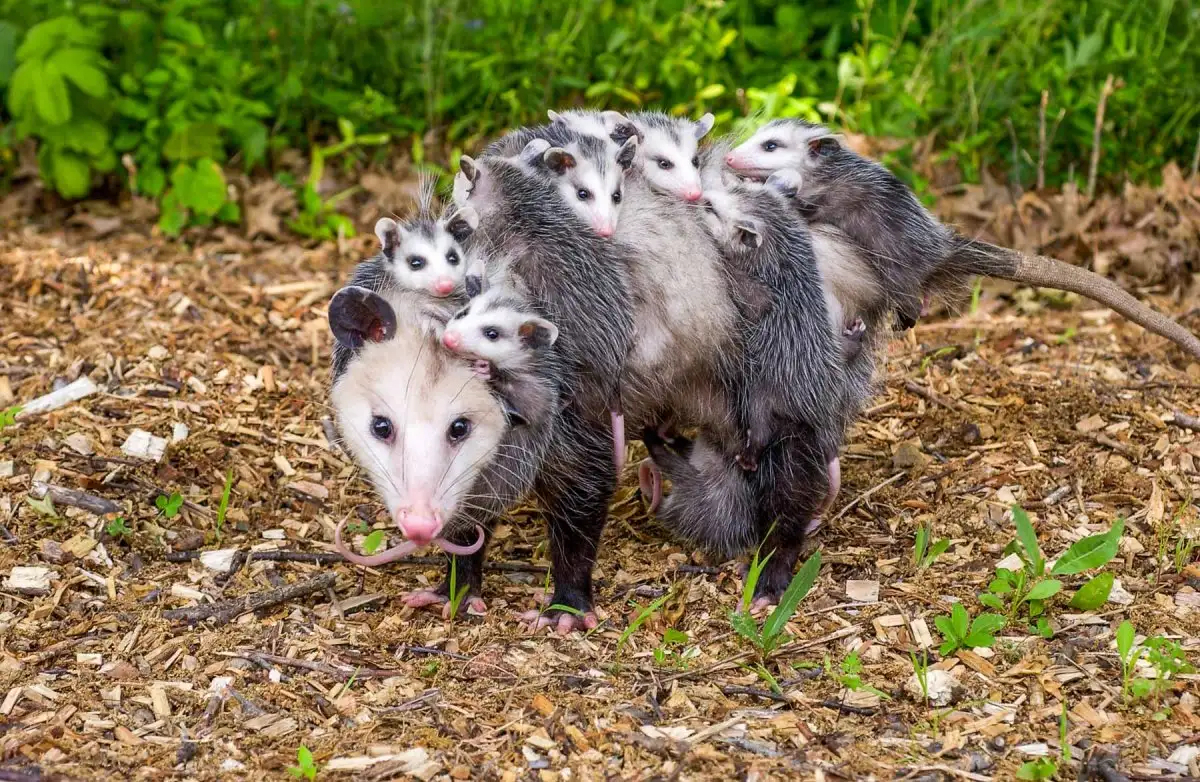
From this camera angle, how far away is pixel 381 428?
2695 mm

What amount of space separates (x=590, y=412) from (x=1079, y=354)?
2.09m

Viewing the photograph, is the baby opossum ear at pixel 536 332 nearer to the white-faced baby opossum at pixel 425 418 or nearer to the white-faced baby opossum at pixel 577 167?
the white-faced baby opossum at pixel 425 418

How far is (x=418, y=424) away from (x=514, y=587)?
809 millimetres

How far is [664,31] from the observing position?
5.41 meters

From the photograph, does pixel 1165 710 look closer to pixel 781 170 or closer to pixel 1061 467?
pixel 1061 467

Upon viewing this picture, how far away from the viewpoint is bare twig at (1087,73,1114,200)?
495 cm

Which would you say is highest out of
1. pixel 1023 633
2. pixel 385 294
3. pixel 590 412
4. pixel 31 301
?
pixel 385 294

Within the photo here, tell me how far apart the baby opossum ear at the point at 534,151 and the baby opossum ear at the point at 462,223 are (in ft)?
0.83

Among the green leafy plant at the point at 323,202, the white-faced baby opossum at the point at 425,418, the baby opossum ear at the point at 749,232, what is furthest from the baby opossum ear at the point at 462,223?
the green leafy plant at the point at 323,202

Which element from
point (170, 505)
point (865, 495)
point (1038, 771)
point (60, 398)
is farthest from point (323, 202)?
point (1038, 771)

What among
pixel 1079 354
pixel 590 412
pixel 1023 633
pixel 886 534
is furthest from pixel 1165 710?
pixel 1079 354

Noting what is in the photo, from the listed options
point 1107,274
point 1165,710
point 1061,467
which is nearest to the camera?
point 1165,710

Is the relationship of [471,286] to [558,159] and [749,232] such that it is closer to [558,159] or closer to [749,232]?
[558,159]

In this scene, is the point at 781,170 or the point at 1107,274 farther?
the point at 1107,274
